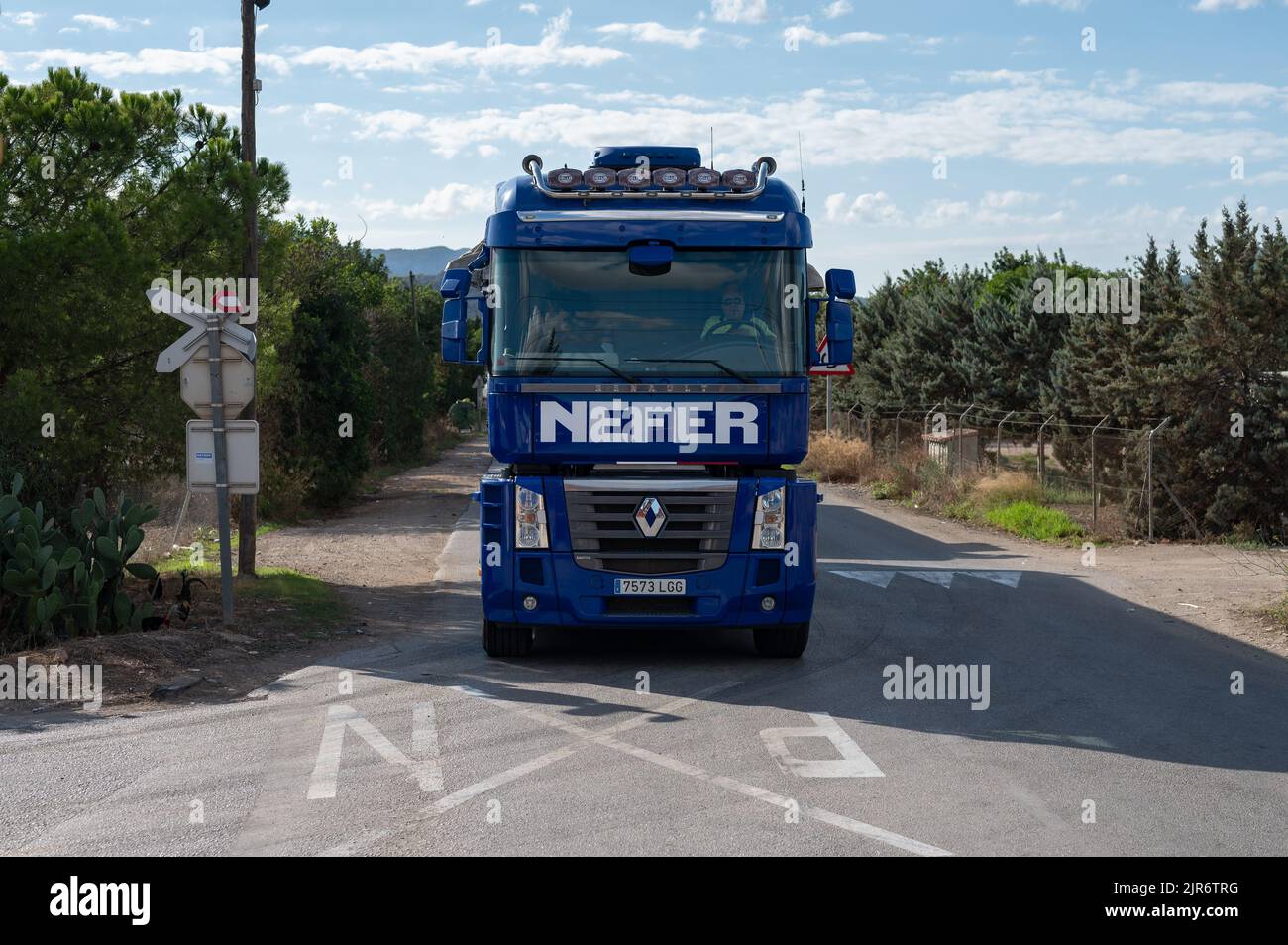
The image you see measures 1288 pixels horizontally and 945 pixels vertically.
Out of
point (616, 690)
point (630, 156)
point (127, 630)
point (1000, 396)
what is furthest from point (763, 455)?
point (1000, 396)

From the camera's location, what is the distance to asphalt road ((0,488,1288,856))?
249 inches

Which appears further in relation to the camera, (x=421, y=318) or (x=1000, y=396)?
(x=421, y=318)

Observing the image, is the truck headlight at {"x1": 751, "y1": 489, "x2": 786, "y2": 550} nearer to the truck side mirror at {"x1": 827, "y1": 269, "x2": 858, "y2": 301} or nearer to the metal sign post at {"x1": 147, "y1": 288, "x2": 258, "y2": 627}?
the truck side mirror at {"x1": 827, "y1": 269, "x2": 858, "y2": 301}

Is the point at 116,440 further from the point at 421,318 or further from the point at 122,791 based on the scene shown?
the point at 421,318

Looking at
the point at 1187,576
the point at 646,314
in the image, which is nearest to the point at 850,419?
the point at 1187,576

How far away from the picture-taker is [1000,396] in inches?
1350

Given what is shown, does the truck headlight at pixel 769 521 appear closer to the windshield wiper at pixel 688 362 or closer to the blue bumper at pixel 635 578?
the blue bumper at pixel 635 578

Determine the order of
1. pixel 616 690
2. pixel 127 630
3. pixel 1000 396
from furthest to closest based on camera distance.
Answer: pixel 1000 396 → pixel 127 630 → pixel 616 690

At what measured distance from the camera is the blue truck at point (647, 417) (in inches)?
415

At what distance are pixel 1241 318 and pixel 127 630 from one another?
16418 mm

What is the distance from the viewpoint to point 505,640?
11406 mm

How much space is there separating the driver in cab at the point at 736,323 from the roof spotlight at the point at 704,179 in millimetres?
983
